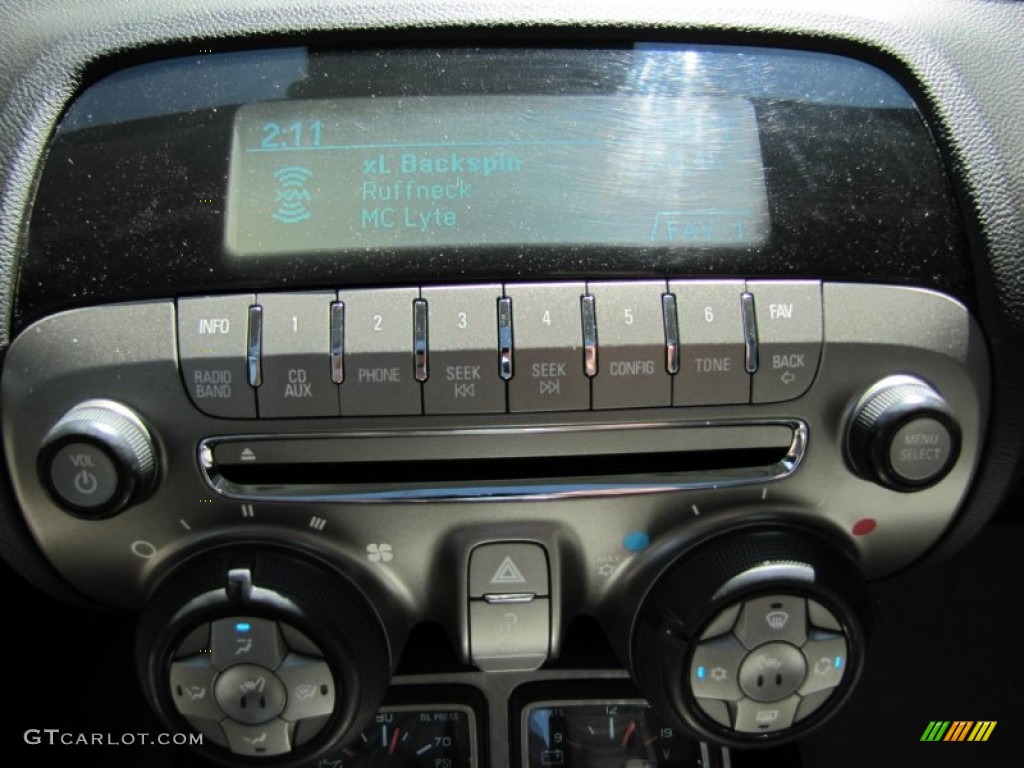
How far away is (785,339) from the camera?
3.05ft

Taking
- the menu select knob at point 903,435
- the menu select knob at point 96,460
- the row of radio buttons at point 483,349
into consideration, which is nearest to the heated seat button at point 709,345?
the row of radio buttons at point 483,349

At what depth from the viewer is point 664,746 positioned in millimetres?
1151

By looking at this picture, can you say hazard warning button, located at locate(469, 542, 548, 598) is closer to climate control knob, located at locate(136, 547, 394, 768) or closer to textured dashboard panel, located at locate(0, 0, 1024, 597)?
climate control knob, located at locate(136, 547, 394, 768)

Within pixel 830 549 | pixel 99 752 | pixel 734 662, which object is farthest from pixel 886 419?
pixel 99 752

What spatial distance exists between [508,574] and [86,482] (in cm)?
40

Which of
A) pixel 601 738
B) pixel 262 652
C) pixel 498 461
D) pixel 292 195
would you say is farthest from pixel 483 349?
pixel 601 738

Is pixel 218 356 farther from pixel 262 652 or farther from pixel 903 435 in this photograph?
pixel 903 435

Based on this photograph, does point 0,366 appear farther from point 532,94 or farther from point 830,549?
point 830,549

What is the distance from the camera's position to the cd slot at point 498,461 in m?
0.94

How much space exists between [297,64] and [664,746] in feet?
2.74

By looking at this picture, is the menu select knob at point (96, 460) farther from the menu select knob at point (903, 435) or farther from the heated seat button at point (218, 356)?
the menu select knob at point (903, 435)

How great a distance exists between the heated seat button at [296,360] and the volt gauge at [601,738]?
0.47 m

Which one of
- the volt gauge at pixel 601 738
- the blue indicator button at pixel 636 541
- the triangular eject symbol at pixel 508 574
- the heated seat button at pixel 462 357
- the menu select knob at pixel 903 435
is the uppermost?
the heated seat button at pixel 462 357

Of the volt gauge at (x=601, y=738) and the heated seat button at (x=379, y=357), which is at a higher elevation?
the heated seat button at (x=379, y=357)
